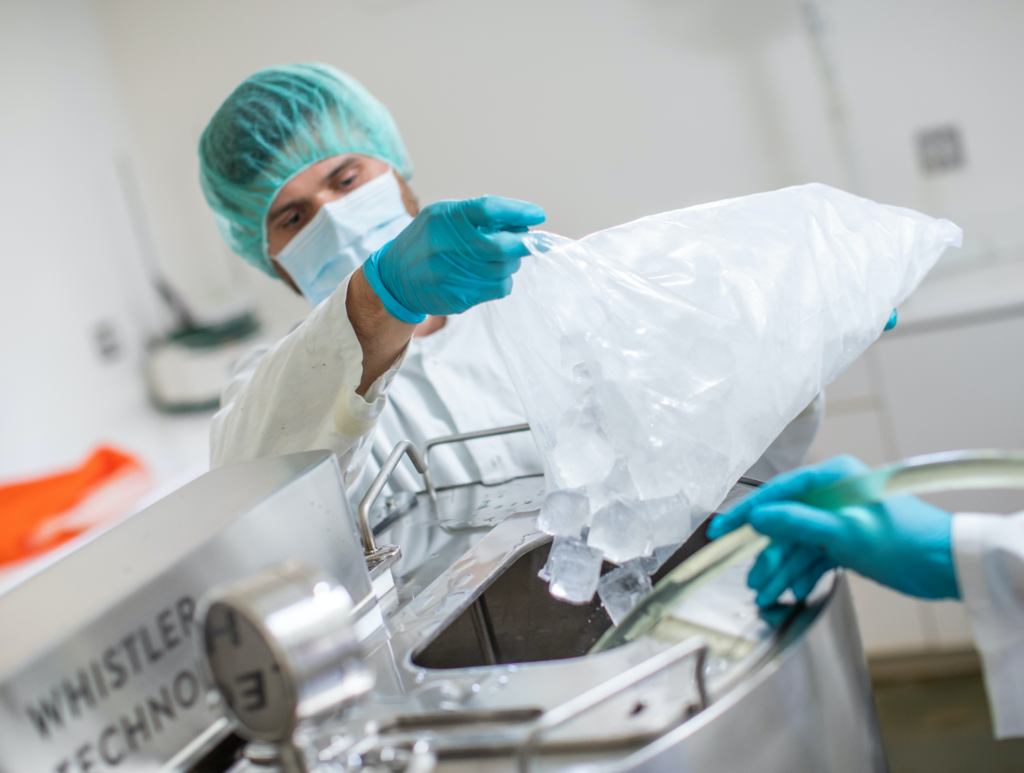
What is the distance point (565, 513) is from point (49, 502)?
1.75 metres

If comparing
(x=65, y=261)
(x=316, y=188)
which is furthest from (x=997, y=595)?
(x=65, y=261)

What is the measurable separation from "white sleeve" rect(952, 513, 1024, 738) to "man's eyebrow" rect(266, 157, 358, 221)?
1079mm

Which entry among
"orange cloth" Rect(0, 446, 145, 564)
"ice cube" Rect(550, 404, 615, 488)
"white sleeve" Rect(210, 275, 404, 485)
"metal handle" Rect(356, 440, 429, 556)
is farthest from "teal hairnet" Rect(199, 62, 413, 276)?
"orange cloth" Rect(0, 446, 145, 564)

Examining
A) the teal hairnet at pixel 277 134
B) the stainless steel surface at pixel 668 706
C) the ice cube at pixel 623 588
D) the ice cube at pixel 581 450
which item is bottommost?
the ice cube at pixel 623 588

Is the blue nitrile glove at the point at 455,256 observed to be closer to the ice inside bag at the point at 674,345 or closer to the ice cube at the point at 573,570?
the ice inside bag at the point at 674,345

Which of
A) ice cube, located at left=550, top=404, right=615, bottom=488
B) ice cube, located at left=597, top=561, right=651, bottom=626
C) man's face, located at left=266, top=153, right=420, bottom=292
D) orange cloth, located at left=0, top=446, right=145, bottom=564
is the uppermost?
man's face, located at left=266, top=153, right=420, bottom=292

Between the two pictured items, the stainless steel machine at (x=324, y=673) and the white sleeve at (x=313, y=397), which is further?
the white sleeve at (x=313, y=397)

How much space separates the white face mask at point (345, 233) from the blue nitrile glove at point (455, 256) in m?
0.41

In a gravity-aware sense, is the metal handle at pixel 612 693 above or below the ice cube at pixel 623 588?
above

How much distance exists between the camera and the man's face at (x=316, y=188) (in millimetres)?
1351

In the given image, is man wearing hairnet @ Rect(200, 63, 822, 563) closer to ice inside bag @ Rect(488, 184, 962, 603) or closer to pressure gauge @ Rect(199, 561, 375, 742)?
ice inside bag @ Rect(488, 184, 962, 603)

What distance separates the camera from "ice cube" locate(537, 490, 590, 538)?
727 millimetres

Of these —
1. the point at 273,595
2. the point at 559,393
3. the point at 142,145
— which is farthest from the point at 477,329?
the point at 142,145

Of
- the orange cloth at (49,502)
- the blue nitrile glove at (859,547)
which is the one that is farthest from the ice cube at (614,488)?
the orange cloth at (49,502)
